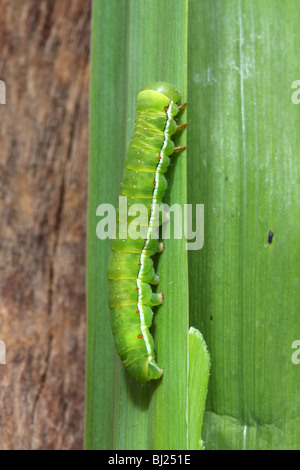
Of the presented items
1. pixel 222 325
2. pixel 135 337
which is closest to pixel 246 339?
pixel 222 325

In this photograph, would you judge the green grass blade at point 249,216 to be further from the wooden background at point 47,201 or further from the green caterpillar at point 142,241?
the wooden background at point 47,201

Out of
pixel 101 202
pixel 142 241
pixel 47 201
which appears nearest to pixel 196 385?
pixel 142 241

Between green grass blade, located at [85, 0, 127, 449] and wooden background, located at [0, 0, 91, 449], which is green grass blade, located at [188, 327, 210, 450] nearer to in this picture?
green grass blade, located at [85, 0, 127, 449]

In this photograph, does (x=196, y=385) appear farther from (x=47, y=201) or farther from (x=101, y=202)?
(x=47, y=201)

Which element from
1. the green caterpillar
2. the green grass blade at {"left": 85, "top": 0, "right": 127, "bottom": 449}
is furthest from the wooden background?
the green caterpillar

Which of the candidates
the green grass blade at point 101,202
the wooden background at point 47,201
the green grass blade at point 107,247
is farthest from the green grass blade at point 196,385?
the wooden background at point 47,201
